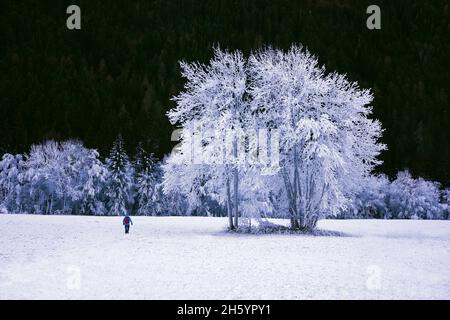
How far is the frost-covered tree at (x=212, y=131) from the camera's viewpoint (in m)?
32.2

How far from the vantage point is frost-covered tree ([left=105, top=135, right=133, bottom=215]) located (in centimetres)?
7606

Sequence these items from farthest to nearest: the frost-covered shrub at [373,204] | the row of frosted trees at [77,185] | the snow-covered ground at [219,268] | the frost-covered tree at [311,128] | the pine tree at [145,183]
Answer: the frost-covered shrub at [373,204], the pine tree at [145,183], the row of frosted trees at [77,185], the frost-covered tree at [311,128], the snow-covered ground at [219,268]

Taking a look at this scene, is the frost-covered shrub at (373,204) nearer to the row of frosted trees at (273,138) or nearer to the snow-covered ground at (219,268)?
the row of frosted trees at (273,138)

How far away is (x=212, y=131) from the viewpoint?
1299 inches

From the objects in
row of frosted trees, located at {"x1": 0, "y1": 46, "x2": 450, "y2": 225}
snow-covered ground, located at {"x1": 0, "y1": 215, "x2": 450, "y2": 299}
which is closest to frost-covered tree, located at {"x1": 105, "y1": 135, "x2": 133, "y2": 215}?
row of frosted trees, located at {"x1": 0, "y1": 46, "x2": 450, "y2": 225}

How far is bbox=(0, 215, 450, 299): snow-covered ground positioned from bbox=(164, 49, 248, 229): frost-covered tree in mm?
5075

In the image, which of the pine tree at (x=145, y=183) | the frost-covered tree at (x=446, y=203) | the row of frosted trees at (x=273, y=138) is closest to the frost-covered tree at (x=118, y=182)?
the pine tree at (x=145, y=183)

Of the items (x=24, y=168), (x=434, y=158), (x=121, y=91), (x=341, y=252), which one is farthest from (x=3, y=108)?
(x=341, y=252)

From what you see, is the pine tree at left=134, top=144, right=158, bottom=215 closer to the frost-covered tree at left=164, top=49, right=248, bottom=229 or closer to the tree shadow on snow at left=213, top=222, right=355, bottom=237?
the tree shadow on snow at left=213, top=222, right=355, bottom=237

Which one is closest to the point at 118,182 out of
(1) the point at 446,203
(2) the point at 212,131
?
(2) the point at 212,131

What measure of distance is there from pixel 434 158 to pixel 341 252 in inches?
3556

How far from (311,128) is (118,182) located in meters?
51.3

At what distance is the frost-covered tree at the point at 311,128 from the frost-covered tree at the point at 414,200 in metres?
56.5
